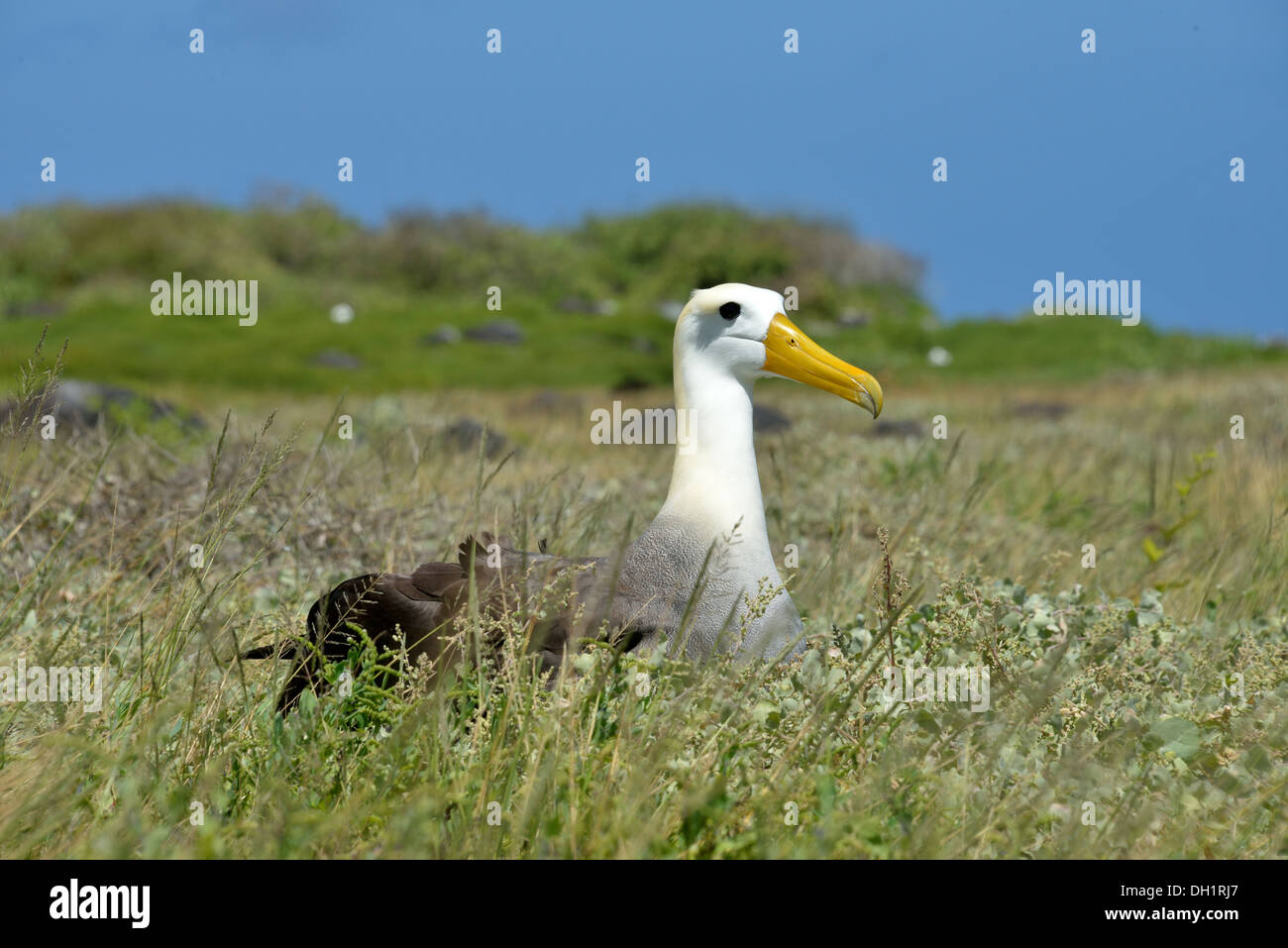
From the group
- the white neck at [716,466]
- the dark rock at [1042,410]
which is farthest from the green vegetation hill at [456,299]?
the white neck at [716,466]

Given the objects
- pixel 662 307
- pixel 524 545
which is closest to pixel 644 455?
pixel 524 545

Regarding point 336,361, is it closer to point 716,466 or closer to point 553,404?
point 553,404

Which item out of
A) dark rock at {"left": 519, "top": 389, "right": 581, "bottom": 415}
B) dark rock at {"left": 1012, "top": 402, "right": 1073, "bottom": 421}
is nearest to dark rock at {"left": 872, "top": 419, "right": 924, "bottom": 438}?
dark rock at {"left": 519, "top": 389, "right": 581, "bottom": 415}

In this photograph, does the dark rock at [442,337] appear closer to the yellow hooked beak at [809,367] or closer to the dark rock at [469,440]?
the dark rock at [469,440]

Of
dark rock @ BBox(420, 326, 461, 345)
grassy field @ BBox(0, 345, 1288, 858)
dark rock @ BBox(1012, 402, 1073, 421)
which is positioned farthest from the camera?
dark rock @ BBox(420, 326, 461, 345)

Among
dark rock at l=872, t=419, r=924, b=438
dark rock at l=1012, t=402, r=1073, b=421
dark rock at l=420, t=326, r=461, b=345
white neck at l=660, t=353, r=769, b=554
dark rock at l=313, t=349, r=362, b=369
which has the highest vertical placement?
dark rock at l=420, t=326, r=461, b=345

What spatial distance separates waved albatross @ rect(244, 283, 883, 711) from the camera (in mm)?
3336

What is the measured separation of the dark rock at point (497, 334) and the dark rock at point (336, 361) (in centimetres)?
450

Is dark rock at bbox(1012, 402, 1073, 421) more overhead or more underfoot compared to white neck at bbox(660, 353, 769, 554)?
more overhead

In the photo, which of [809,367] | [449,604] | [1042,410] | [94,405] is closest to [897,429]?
[1042,410]

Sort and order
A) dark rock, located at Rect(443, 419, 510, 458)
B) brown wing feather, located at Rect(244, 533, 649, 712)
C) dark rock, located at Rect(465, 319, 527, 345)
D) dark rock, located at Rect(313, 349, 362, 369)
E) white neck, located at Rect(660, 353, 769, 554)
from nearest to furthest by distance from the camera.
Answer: brown wing feather, located at Rect(244, 533, 649, 712)
white neck, located at Rect(660, 353, 769, 554)
dark rock, located at Rect(443, 419, 510, 458)
dark rock, located at Rect(313, 349, 362, 369)
dark rock, located at Rect(465, 319, 527, 345)

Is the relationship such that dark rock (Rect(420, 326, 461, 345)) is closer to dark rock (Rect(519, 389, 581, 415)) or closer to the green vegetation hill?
the green vegetation hill

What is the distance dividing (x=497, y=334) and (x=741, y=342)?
32132mm

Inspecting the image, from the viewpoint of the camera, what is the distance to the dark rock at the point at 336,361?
3094 cm
